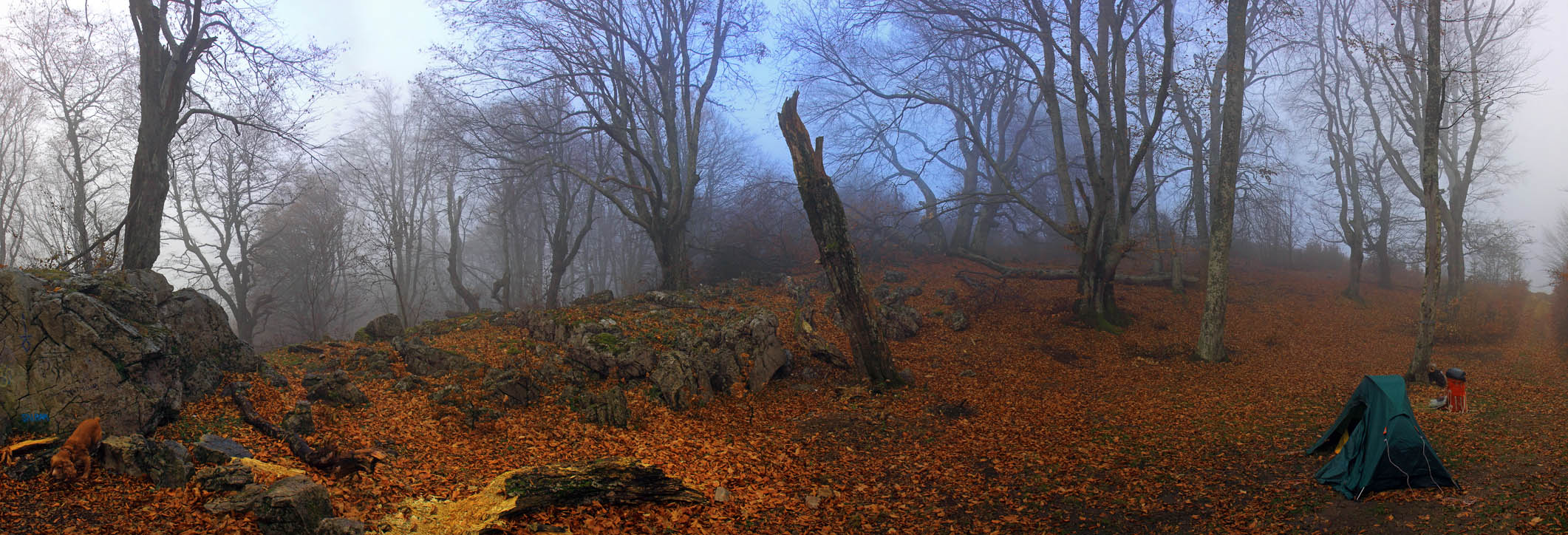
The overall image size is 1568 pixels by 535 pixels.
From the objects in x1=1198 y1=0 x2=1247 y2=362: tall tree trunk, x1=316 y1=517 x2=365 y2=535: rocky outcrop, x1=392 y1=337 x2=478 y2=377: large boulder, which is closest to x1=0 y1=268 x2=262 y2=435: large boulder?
x1=316 y1=517 x2=365 y2=535: rocky outcrop

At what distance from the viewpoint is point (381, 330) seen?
11680 millimetres

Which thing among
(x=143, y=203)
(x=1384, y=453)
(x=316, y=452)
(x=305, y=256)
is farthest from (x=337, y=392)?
(x=305, y=256)

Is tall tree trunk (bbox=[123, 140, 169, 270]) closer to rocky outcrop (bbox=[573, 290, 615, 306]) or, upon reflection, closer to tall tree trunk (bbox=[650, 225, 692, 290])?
rocky outcrop (bbox=[573, 290, 615, 306])

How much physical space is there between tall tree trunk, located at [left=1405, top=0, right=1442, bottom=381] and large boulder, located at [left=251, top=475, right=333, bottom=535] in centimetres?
1343

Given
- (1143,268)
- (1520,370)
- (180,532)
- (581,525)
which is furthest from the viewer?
(1143,268)

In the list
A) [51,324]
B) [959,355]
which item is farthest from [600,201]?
[51,324]

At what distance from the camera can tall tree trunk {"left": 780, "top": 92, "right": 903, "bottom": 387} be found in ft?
33.0

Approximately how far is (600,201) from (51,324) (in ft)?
81.5

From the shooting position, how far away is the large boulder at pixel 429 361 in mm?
9438

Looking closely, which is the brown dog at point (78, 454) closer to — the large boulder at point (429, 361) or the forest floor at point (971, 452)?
the forest floor at point (971, 452)

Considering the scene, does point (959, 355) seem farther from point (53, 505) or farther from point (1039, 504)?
point (53, 505)

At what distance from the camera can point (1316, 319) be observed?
17.4m

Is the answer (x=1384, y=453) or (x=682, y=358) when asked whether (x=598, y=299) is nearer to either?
(x=682, y=358)

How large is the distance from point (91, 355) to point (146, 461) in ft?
5.35
